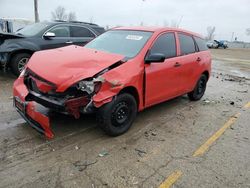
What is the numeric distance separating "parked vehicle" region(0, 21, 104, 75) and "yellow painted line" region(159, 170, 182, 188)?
6.05m

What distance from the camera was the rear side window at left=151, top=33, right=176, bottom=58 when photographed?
16.9 feet

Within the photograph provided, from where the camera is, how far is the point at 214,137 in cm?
484

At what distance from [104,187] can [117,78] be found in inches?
67.5

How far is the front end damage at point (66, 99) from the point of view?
12.8ft

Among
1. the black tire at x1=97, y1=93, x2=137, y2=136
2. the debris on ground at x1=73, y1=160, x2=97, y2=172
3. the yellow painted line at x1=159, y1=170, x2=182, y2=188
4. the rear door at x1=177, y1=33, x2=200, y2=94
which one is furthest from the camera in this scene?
the rear door at x1=177, y1=33, x2=200, y2=94

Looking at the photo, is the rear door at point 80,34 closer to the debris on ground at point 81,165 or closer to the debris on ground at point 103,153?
the debris on ground at point 103,153

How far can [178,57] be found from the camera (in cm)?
572

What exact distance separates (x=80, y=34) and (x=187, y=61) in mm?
4612

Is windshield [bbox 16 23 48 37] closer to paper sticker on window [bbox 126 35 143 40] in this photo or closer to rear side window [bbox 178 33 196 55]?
paper sticker on window [bbox 126 35 143 40]

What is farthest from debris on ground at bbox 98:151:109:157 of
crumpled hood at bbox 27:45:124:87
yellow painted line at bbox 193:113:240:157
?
yellow painted line at bbox 193:113:240:157

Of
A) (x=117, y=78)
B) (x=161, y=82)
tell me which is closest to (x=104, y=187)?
(x=117, y=78)

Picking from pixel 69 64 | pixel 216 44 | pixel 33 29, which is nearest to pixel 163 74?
pixel 69 64

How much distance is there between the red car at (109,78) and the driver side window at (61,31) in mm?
3431

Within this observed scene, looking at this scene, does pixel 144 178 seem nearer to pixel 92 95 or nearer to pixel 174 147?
pixel 174 147
